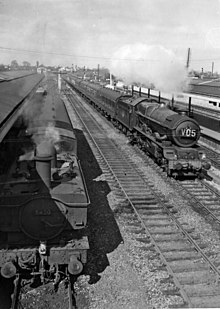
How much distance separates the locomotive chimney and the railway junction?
750 mm

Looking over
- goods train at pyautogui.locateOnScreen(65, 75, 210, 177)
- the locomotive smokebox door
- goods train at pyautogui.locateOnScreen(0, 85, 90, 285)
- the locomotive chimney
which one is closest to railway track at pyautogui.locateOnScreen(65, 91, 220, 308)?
goods train at pyautogui.locateOnScreen(65, 75, 210, 177)

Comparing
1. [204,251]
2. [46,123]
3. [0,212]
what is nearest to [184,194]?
[204,251]

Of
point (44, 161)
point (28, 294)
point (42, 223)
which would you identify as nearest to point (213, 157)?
point (44, 161)

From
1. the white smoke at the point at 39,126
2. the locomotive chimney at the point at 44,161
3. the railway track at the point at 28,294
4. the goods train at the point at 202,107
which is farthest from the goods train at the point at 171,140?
the railway track at the point at 28,294

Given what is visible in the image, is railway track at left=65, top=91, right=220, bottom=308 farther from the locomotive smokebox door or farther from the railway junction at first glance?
the locomotive smokebox door

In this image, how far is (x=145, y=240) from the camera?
8367 mm

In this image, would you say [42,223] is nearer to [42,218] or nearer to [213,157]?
[42,218]

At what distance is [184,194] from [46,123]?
5448mm

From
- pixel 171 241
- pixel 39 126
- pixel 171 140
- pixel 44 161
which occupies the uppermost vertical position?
pixel 39 126

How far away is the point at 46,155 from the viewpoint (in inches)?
244

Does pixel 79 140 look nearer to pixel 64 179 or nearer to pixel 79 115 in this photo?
pixel 79 115

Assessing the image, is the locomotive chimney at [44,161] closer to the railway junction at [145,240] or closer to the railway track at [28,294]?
the railway junction at [145,240]

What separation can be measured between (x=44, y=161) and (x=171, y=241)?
13.6 feet

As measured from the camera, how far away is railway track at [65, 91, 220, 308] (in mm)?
6464
